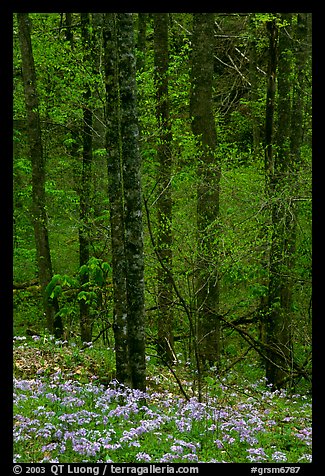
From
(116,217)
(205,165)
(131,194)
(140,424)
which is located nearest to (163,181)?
(205,165)

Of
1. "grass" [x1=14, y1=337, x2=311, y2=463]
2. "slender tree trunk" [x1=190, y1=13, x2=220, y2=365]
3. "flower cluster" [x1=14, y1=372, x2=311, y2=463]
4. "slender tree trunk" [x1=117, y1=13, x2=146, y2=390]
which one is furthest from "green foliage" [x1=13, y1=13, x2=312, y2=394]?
"flower cluster" [x1=14, y1=372, x2=311, y2=463]

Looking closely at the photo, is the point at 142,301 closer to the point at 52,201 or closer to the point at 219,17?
the point at 52,201

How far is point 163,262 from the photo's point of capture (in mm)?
11930

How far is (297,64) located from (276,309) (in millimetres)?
5683

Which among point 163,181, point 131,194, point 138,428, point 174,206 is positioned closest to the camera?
point 138,428

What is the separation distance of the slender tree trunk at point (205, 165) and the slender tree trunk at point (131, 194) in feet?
10.9

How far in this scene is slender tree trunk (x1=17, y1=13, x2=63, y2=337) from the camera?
12.9m

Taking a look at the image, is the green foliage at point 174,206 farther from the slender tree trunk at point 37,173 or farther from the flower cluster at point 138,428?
the flower cluster at point 138,428

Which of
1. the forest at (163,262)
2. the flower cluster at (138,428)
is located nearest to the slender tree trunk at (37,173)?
the forest at (163,262)

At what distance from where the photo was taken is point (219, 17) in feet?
71.4

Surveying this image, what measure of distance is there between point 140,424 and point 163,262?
5.22m

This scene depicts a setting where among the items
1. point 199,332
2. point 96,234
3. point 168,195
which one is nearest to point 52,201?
point 96,234

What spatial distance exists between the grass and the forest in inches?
1.1

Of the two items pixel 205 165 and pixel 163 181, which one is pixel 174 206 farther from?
pixel 205 165
